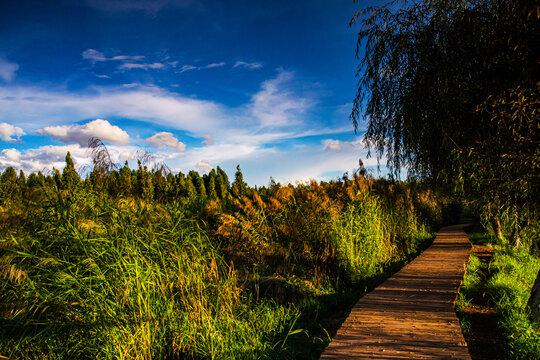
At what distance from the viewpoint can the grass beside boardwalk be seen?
3.32 metres

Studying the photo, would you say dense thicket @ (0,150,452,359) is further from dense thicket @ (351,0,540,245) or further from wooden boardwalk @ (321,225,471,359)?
dense thicket @ (351,0,540,245)

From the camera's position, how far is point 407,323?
11.3ft

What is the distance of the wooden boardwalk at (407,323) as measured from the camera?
2.84 meters

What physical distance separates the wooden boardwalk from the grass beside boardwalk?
48cm

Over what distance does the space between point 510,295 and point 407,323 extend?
2.78 meters

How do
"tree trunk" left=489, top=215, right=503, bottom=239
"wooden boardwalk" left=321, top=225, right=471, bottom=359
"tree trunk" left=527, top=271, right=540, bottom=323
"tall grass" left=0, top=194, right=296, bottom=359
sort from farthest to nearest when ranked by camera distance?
"tree trunk" left=489, top=215, right=503, bottom=239, "tree trunk" left=527, top=271, right=540, bottom=323, "wooden boardwalk" left=321, top=225, right=471, bottom=359, "tall grass" left=0, top=194, right=296, bottom=359

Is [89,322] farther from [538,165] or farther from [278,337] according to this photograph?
[538,165]

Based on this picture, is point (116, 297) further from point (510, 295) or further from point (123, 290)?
point (510, 295)

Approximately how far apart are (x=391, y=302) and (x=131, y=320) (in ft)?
10.6

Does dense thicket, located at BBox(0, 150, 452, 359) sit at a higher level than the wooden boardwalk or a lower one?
higher

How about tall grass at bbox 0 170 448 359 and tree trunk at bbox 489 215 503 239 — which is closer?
tall grass at bbox 0 170 448 359

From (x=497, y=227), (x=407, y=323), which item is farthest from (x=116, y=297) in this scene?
(x=497, y=227)

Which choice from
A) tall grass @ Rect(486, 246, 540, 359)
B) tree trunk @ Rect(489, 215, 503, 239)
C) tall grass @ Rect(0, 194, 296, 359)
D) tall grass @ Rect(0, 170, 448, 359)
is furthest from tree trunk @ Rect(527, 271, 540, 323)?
tree trunk @ Rect(489, 215, 503, 239)

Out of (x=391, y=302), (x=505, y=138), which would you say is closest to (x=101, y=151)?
(x=391, y=302)
